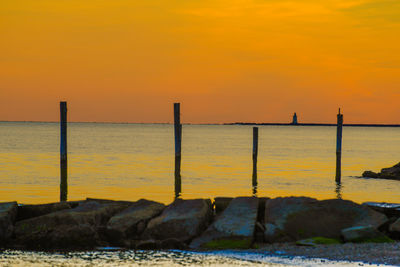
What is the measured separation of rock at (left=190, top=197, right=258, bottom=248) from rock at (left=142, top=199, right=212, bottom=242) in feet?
0.77

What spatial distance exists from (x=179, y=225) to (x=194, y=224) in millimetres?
314

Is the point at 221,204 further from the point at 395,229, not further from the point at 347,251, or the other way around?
the point at 395,229

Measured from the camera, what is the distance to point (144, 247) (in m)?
11.7

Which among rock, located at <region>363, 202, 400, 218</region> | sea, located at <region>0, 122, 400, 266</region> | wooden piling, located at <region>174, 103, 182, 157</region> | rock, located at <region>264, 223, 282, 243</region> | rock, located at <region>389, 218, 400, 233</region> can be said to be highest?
wooden piling, located at <region>174, 103, 182, 157</region>

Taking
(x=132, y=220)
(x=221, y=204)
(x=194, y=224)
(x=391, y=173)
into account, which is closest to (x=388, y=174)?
(x=391, y=173)

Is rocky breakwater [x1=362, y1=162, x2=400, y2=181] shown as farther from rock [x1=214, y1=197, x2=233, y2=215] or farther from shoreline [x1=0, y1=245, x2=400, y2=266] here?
shoreline [x1=0, y1=245, x2=400, y2=266]

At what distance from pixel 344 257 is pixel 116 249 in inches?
173

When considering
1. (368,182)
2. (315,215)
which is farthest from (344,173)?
(315,215)

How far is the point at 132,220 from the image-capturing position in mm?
12586

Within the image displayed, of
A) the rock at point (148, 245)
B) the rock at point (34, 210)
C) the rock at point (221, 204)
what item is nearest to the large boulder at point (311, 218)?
the rock at point (221, 204)

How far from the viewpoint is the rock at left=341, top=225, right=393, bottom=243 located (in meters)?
11.9

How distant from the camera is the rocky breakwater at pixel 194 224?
467 inches

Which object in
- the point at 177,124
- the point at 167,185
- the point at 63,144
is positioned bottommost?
the point at 167,185

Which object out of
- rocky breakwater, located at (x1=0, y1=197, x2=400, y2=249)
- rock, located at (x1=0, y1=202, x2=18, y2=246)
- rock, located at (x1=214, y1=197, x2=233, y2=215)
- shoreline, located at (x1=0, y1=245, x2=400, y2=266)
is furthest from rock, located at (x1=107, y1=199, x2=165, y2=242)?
rock, located at (x1=0, y1=202, x2=18, y2=246)
